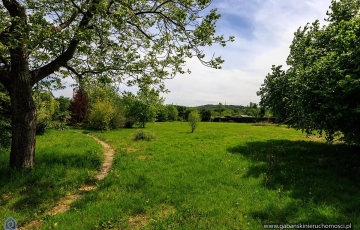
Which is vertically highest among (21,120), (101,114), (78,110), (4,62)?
(4,62)

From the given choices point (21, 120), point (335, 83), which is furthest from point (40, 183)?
point (335, 83)

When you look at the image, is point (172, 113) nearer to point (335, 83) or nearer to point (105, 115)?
point (105, 115)

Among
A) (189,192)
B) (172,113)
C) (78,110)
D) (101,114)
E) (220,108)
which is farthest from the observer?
(220,108)

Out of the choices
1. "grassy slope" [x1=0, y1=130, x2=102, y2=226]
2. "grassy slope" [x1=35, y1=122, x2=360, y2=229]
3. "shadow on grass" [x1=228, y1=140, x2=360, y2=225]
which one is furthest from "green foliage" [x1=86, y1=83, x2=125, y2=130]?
"shadow on grass" [x1=228, y1=140, x2=360, y2=225]

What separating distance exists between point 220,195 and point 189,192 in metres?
1.03

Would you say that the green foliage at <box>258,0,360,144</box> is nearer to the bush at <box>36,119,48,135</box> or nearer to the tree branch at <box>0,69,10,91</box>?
the tree branch at <box>0,69,10,91</box>

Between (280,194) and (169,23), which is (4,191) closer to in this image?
(169,23)

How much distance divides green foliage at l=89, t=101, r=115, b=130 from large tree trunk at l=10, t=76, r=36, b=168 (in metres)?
23.0

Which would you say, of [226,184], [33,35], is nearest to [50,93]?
[33,35]

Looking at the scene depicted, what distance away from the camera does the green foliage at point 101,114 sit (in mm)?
31125

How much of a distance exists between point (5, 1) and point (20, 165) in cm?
589

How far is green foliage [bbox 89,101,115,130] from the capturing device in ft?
102

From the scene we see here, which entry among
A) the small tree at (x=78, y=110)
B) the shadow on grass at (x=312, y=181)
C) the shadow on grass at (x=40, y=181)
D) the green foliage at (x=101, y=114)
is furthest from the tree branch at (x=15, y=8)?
the small tree at (x=78, y=110)

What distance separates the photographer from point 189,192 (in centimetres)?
754
